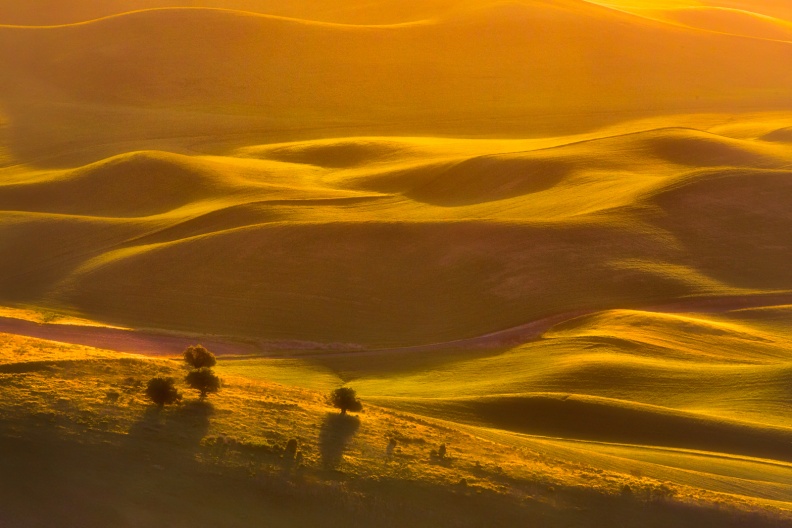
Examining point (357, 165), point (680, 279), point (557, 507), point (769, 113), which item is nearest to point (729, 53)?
point (769, 113)

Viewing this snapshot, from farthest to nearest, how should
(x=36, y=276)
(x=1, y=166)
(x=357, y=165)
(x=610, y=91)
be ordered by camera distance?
1. (x=610, y=91)
2. (x=1, y=166)
3. (x=357, y=165)
4. (x=36, y=276)

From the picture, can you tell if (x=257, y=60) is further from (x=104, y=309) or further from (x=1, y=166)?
(x=104, y=309)

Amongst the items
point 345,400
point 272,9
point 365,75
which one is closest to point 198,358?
point 345,400

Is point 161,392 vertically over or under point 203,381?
under

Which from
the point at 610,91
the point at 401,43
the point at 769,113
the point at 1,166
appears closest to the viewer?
the point at 1,166

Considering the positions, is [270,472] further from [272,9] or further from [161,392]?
[272,9]
